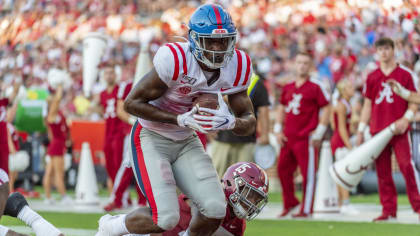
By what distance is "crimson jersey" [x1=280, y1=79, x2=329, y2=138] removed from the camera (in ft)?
28.8

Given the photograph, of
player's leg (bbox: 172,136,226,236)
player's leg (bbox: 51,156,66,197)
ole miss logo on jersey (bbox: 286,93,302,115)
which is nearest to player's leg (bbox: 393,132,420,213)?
ole miss logo on jersey (bbox: 286,93,302,115)

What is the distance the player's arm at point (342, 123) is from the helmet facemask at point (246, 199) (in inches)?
195

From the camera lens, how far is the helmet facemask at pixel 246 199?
4.77m

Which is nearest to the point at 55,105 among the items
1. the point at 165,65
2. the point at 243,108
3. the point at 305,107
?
the point at 305,107

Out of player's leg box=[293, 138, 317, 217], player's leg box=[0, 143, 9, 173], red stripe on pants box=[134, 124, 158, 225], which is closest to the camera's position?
red stripe on pants box=[134, 124, 158, 225]

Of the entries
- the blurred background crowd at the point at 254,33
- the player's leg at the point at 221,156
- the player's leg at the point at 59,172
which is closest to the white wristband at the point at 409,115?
the player's leg at the point at 221,156

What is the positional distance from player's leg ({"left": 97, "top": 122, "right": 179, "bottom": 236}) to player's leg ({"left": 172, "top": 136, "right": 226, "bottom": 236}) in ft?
0.26

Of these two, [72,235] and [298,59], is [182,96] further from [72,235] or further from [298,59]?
[298,59]

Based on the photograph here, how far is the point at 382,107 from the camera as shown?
322 inches

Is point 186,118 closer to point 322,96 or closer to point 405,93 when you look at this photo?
point 405,93

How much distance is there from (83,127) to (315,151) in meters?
7.33

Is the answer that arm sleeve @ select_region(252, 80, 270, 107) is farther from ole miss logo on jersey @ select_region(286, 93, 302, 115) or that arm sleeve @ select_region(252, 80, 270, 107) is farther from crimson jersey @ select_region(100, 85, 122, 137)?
crimson jersey @ select_region(100, 85, 122, 137)

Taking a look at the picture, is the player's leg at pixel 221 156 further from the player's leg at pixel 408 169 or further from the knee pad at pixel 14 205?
the knee pad at pixel 14 205

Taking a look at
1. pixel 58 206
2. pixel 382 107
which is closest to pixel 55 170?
pixel 58 206
